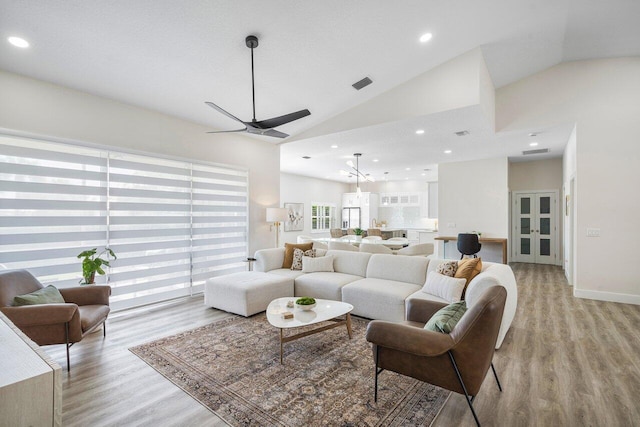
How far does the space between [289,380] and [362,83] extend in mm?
3973

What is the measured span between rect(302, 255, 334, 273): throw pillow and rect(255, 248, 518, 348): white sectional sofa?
9cm

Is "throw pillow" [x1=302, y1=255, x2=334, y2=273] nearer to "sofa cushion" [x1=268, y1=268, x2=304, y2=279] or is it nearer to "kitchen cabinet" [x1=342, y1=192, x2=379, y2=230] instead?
"sofa cushion" [x1=268, y1=268, x2=304, y2=279]

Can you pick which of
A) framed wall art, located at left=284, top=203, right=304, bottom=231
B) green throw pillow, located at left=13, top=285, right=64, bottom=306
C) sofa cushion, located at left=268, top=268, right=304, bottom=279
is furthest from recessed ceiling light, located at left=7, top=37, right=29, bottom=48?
framed wall art, located at left=284, top=203, right=304, bottom=231

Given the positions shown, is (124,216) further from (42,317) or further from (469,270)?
(469,270)

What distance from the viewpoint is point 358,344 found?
10.3 ft

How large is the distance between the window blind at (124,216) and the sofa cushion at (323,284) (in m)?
1.90

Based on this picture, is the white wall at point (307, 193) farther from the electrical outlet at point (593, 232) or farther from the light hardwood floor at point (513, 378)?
the electrical outlet at point (593, 232)

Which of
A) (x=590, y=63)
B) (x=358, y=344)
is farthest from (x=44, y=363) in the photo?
(x=590, y=63)

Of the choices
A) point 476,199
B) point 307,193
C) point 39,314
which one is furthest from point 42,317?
point 307,193

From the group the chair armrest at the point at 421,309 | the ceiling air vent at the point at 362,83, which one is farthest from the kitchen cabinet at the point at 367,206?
the chair armrest at the point at 421,309

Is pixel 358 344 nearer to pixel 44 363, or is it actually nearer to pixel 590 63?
pixel 44 363

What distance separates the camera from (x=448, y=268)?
11.5 feet

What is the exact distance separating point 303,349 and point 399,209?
935 centimetres

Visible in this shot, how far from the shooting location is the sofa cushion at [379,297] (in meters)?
3.57
